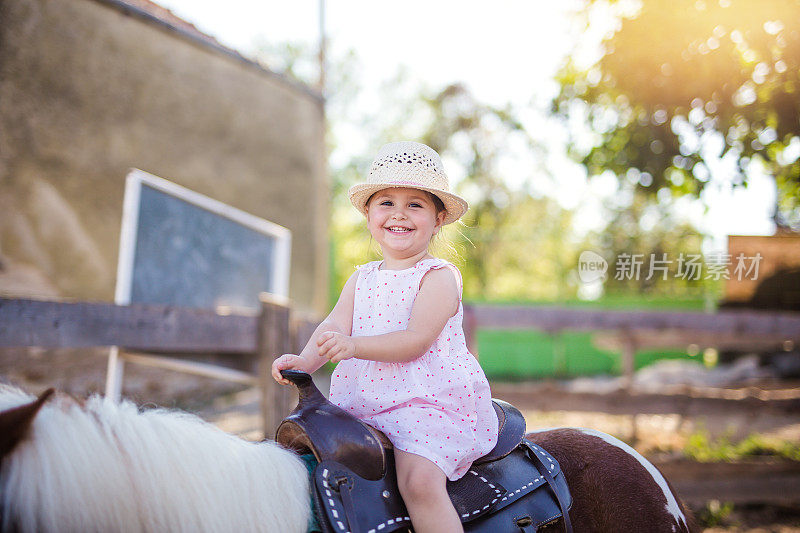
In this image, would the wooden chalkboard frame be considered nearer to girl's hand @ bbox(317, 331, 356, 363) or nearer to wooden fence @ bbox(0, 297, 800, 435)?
wooden fence @ bbox(0, 297, 800, 435)

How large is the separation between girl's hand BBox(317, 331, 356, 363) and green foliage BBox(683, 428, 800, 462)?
435 centimetres

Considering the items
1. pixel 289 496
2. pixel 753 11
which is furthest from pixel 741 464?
pixel 289 496

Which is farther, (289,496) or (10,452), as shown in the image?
(289,496)

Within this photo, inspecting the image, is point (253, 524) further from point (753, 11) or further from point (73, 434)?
point (753, 11)

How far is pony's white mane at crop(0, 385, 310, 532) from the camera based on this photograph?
1.08m

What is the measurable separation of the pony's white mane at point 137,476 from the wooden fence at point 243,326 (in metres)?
1.54

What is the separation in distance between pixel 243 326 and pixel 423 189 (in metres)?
2.15

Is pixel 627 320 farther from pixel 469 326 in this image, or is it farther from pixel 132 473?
pixel 132 473

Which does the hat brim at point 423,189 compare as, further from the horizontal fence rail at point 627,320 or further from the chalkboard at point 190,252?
the horizontal fence rail at point 627,320

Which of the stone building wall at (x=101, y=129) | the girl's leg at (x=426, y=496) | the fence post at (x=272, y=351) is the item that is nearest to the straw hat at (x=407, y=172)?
the girl's leg at (x=426, y=496)

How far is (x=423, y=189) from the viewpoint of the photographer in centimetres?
184

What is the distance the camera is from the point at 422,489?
153 cm

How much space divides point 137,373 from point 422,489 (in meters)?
6.79

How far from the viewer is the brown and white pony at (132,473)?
1.08m
